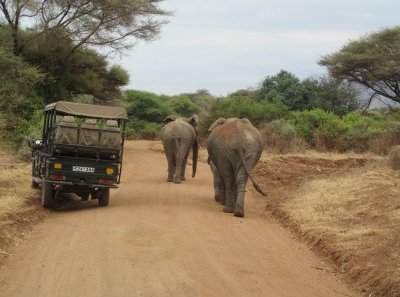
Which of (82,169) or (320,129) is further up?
(320,129)

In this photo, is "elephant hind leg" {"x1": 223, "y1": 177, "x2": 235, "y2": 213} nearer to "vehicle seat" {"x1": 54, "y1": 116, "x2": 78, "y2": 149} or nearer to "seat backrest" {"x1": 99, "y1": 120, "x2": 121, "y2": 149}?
"seat backrest" {"x1": 99, "y1": 120, "x2": 121, "y2": 149}

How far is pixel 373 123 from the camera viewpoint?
A: 110 feet

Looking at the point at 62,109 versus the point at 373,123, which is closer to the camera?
the point at 62,109

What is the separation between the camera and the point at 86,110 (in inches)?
585

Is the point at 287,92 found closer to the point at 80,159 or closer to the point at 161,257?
the point at 80,159

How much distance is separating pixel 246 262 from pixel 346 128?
24278 mm

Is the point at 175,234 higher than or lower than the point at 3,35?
lower

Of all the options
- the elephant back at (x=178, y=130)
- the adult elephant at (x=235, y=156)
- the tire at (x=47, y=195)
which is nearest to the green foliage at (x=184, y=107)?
the elephant back at (x=178, y=130)

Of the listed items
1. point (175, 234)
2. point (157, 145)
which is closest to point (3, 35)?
point (157, 145)

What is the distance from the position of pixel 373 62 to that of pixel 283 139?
34.0 ft

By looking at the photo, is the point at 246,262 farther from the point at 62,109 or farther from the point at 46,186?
the point at 62,109

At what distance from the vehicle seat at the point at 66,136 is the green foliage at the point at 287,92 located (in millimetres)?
27517

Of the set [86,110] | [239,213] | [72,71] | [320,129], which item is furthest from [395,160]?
[72,71]

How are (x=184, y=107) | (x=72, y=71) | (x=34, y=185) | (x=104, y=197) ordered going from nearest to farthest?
(x=104, y=197), (x=34, y=185), (x=72, y=71), (x=184, y=107)
